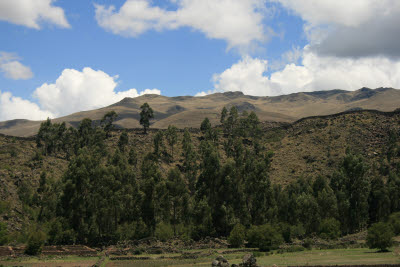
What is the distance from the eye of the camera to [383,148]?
116m

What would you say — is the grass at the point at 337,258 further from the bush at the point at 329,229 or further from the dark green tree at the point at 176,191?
the dark green tree at the point at 176,191

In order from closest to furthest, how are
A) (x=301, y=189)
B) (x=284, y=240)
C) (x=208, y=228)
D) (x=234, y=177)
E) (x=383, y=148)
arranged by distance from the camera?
(x=284, y=240), (x=208, y=228), (x=234, y=177), (x=301, y=189), (x=383, y=148)

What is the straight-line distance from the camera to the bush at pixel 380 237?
49.0 meters

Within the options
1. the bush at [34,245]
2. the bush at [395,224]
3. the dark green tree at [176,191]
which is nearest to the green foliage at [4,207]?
the bush at [34,245]

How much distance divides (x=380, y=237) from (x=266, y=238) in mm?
16762

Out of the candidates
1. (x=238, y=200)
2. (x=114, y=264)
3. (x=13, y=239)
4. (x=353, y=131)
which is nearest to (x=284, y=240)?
(x=238, y=200)

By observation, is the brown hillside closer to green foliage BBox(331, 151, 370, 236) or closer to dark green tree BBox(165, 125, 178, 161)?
dark green tree BBox(165, 125, 178, 161)

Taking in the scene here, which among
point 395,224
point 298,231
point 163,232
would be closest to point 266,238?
point 298,231

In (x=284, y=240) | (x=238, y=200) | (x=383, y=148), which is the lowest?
(x=284, y=240)

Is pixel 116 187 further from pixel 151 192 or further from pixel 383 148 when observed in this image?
pixel 383 148

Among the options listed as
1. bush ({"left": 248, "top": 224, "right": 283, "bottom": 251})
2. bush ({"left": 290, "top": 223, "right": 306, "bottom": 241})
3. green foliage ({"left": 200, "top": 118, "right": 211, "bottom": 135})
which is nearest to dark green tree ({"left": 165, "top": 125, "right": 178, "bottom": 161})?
green foliage ({"left": 200, "top": 118, "right": 211, "bottom": 135})

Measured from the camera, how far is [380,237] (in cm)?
4903

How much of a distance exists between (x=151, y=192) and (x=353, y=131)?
268 feet

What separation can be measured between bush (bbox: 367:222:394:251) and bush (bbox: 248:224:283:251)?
14.3 m
